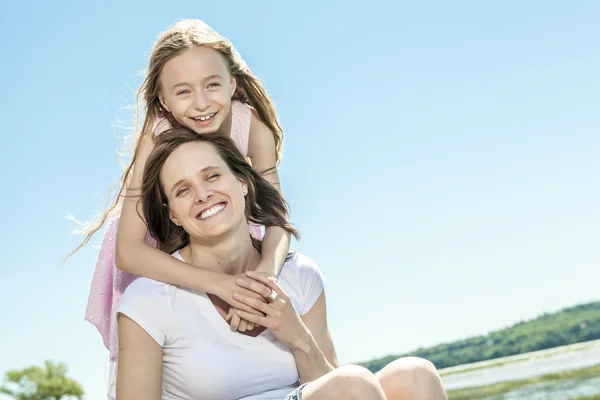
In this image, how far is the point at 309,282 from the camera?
3.20 meters

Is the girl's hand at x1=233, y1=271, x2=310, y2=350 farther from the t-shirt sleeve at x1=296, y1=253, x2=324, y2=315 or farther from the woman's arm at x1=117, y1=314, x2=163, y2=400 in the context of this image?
the woman's arm at x1=117, y1=314, x2=163, y2=400

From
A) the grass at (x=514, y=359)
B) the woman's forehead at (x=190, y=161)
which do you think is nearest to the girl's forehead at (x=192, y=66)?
the woman's forehead at (x=190, y=161)

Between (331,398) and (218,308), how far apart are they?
685 millimetres

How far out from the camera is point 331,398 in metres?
2.40

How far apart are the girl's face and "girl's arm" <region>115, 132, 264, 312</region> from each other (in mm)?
216

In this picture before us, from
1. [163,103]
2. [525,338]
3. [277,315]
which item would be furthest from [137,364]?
[525,338]

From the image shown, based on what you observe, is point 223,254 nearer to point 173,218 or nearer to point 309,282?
point 173,218

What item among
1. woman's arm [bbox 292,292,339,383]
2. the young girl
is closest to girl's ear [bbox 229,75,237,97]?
the young girl

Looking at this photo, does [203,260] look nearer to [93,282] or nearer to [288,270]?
[288,270]

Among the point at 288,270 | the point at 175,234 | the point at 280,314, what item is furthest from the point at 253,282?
the point at 175,234

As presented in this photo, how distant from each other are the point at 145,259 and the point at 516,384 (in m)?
10.4

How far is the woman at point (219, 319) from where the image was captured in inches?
103

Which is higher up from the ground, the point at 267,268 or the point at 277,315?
the point at 267,268

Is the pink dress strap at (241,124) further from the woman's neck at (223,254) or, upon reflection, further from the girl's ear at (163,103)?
the woman's neck at (223,254)
